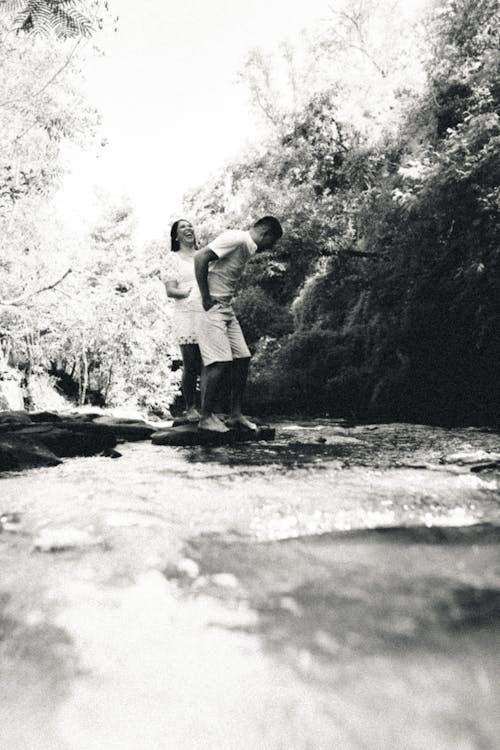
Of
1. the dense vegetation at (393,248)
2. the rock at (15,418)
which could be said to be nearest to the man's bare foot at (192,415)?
the rock at (15,418)

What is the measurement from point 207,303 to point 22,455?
71.8 inches

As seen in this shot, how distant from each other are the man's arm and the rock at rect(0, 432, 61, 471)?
168cm

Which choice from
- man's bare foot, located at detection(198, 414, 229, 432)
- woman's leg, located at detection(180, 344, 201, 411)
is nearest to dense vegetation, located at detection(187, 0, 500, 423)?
woman's leg, located at detection(180, 344, 201, 411)

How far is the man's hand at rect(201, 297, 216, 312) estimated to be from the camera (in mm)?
3881

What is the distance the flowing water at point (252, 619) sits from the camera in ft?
2.09

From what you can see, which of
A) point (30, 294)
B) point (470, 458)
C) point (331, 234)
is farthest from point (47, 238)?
point (470, 458)

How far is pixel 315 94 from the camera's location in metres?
14.3

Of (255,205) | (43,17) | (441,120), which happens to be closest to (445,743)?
(43,17)

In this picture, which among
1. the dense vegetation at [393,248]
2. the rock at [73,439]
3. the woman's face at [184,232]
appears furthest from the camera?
the dense vegetation at [393,248]

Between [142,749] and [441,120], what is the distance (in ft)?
37.1

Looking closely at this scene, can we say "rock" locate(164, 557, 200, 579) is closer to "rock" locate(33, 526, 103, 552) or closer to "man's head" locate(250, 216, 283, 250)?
"rock" locate(33, 526, 103, 552)

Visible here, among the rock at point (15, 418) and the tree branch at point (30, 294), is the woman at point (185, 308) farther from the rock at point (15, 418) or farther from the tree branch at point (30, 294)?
the tree branch at point (30, 294)

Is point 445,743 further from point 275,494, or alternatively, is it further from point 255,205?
point 255,205

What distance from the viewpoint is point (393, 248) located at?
8.86 m
